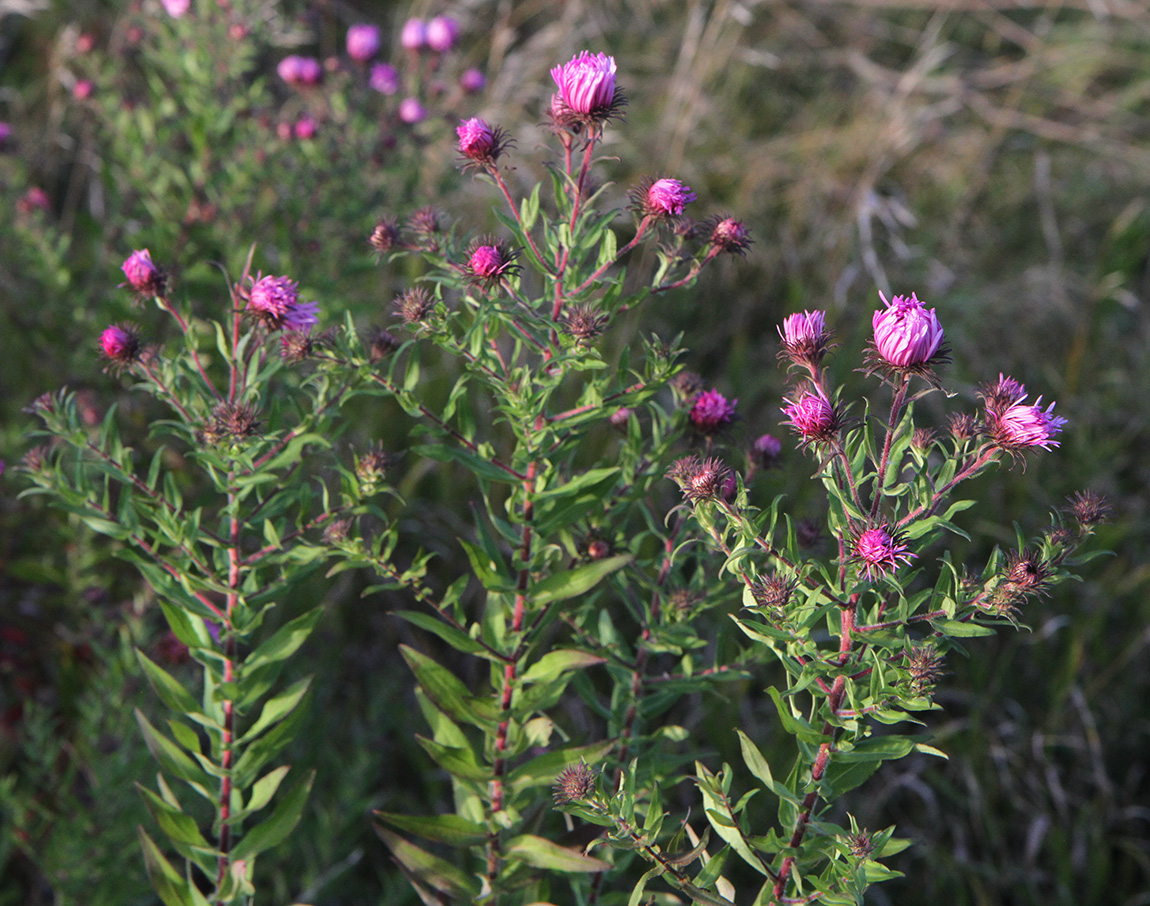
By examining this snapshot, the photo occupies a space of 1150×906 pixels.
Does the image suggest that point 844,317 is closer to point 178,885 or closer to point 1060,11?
point 178,885

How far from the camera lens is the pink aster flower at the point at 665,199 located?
3.85 feet

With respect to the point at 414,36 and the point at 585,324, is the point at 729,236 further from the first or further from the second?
the point at 414,36

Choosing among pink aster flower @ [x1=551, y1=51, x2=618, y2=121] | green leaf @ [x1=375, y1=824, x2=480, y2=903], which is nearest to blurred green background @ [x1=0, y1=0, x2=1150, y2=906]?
green leaf @ [x1=375, y1=824, x2=480, y2=903]

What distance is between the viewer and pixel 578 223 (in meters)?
1.13

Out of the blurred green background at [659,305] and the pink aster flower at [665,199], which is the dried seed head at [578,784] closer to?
the pink aster flower at [665,199]

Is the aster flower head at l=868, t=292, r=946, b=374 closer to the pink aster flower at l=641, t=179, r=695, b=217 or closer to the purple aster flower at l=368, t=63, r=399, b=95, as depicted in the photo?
the pink aster flower at l=641, t=179, r=695, b=217

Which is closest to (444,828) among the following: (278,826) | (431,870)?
(431,870)

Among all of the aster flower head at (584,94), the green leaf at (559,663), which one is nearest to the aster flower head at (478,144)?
the aster flower head at (584,94)

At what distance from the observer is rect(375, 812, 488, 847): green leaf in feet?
3.97

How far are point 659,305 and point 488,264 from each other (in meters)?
2.13

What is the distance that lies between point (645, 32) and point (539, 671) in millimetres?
3935

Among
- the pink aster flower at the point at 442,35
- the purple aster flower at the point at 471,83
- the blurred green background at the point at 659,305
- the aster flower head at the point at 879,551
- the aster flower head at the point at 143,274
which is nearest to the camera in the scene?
the aster flower head at the point at 879,551

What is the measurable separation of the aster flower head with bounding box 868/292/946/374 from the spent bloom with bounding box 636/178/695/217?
11.3 inches

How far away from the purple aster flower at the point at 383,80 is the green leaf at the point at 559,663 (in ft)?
5.85
